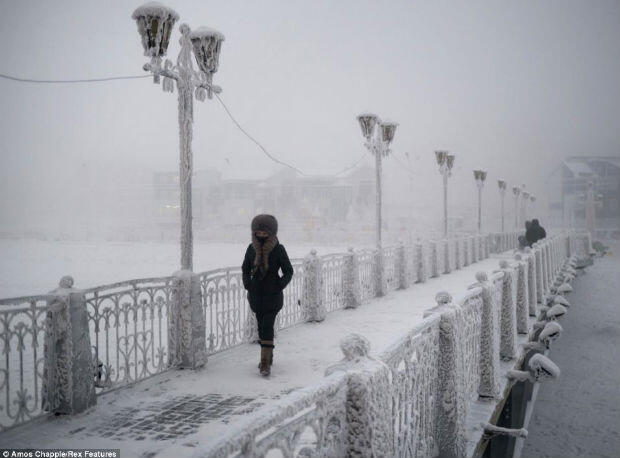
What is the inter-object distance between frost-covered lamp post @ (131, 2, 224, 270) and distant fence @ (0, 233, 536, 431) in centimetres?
96

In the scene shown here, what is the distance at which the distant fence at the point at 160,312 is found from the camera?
200 inches

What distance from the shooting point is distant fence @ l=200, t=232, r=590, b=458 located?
2.06m

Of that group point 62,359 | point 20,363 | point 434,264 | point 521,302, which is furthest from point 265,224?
point 434,264

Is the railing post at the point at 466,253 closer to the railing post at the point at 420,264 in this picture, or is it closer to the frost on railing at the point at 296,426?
the railing post at the point at 420,264

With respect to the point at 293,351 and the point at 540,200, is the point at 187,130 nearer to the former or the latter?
the point at 293,351

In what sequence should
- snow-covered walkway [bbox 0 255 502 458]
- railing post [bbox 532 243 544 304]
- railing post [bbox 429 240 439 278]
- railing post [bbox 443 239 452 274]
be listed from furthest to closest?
railing post [bbox 443 239 452 274] < railing post [bbox 429 240 439 278] < railing post [bbox 532 243 544 304] < snow-covered walkway [bbox 0 255 502 458]

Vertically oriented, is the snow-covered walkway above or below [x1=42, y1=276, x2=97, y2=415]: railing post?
below

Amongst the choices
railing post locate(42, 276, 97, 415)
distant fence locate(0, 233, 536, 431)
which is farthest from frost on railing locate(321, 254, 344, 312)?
railing post locate(42, 276, 97, 415)

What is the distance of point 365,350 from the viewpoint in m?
2.75

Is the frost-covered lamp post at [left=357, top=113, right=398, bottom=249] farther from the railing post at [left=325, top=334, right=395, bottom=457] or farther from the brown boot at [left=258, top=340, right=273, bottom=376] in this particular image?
the railing post at [left=325, top=334, right=395, bottom=457]

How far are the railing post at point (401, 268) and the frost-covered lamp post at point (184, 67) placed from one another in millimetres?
9382

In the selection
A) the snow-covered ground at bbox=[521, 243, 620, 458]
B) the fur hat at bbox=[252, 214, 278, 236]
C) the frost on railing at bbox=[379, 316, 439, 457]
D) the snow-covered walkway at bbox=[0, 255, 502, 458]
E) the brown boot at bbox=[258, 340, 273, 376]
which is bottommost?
the snow-covered ground at bbox=[521, 243, 620, 458]

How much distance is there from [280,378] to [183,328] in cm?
150

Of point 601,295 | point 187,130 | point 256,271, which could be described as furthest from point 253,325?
point 601,295
